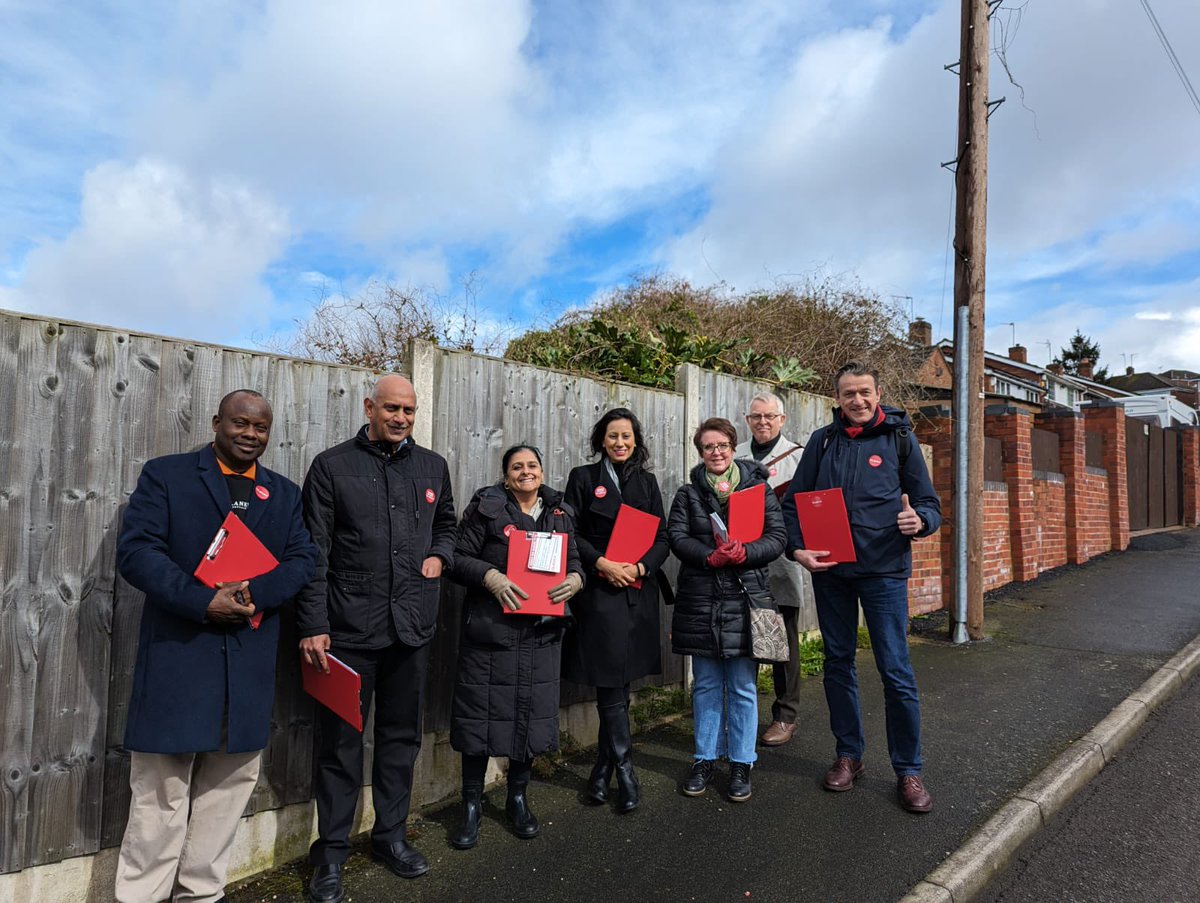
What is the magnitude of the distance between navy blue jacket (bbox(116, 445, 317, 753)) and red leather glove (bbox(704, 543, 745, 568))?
6.30 ft

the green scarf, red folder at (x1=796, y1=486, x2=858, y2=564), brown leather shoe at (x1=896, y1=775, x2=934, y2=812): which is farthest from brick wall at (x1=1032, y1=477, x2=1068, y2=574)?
the green scarf

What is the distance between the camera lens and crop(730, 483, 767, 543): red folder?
12.5 feet

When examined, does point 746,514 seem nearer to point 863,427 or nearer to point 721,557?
point 721,557

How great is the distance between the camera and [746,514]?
12.6ft

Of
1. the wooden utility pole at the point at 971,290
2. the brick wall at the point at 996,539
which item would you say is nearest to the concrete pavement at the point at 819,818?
the wooden utility pole at the point at 971,290

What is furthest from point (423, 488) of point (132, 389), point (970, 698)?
point (970, 698)

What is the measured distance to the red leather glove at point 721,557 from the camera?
375 centimetres

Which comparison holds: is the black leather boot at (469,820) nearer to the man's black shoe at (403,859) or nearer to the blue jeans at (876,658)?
the man's black shoe at (403,859)

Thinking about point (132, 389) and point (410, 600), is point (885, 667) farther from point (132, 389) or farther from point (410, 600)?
point (132, 389)

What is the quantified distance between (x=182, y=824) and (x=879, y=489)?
3.38 m

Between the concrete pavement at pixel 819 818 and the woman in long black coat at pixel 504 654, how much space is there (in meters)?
0.28

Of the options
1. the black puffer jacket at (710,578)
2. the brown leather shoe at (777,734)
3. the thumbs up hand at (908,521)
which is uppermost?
the thumbs up hand at (908,521)

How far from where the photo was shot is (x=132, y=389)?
2906 millimetres

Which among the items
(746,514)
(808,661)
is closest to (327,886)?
(746,514)
